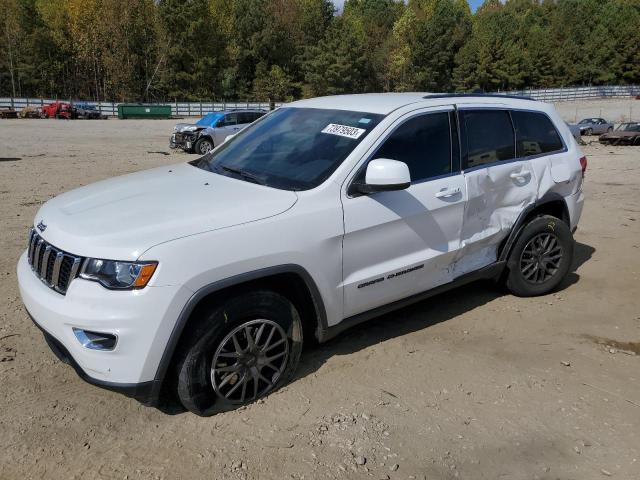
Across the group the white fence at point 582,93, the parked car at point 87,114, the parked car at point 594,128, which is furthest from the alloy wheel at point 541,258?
the white fence at point 582,93

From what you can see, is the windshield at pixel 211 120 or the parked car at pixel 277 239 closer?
the parked car at pixel 277 239

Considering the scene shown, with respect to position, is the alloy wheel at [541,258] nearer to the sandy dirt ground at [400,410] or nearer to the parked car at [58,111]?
the sandy dirt ground at [400,410]

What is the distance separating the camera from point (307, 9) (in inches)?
3474

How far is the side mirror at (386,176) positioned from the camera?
130 inches

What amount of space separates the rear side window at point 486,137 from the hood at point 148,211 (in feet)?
5.36

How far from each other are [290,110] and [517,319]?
2551mm

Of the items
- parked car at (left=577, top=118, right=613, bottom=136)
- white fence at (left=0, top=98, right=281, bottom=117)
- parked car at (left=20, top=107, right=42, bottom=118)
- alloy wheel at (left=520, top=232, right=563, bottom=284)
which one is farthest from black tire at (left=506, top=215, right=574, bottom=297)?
parked car at (left=20, top=107, right=42, bottom=118)

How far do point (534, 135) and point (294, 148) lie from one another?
7.41ft

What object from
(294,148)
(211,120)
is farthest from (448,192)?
(211,120)

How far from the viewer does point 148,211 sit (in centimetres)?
308

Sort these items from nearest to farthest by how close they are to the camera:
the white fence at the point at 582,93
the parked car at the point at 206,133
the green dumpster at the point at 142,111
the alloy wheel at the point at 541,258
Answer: the alloy wheel at the point at 541,258 < the parked car at the point at 206,133 < the green dumpster at the point at 142,111 < the white fence at the point at 582,93

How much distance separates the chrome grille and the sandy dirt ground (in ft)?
2.67

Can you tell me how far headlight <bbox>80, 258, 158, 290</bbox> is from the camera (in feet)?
8.96

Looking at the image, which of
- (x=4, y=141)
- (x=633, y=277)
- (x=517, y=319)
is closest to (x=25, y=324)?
(x=517, y=319)
